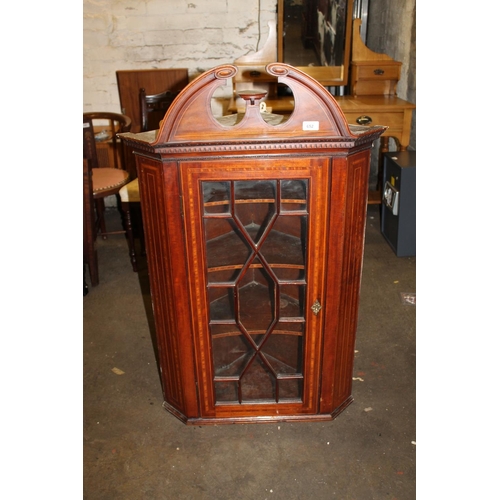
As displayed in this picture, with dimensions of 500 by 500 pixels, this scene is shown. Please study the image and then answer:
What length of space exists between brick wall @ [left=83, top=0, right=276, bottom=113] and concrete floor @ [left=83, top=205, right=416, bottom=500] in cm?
257

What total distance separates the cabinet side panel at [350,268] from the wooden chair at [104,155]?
Answer: 2007 mm

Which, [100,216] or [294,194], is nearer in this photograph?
[294,194]

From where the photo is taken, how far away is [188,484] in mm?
1895

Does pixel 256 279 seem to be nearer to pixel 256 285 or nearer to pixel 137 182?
pixel 256 285

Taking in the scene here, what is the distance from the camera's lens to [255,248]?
1.81 m

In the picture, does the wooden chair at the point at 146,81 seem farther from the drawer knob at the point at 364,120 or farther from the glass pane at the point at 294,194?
the glass pane at the point at 294,194

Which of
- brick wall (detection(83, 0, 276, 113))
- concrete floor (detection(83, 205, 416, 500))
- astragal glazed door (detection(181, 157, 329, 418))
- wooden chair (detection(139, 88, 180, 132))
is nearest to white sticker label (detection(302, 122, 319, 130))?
astragal glazed door (detection(181, 157, 329, 418))

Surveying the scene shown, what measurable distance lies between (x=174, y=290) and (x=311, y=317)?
547 millimetres

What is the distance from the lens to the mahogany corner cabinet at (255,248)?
1.64m

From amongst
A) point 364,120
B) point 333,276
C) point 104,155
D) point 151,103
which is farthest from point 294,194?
point 104,155

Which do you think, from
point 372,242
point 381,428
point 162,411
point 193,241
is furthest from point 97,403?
point 372,242

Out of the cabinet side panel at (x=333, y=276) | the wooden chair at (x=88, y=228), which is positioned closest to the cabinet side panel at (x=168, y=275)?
the cabinet side panel at (x=333, y=276)

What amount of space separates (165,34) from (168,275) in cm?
303

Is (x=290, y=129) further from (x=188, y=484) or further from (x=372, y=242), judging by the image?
(x=372, y=242)
